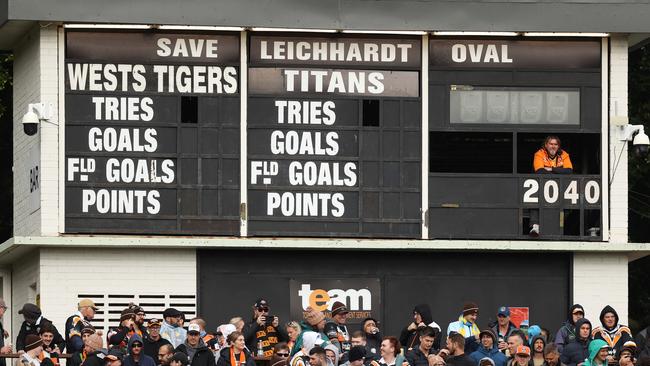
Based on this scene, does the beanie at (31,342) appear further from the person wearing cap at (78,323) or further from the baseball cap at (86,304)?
the baseball cap at (86,304)

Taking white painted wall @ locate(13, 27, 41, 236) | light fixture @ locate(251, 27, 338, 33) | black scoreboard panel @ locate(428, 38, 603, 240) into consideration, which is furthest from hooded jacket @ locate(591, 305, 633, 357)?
white painted wall @ locate(13, 27, 41, 236)

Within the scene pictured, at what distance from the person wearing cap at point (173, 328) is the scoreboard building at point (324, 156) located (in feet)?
8.60

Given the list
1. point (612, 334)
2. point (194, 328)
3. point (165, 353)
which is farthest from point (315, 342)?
point (612, 334)

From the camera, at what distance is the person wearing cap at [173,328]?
32.4 metres

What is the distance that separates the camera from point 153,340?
3159 centimetres

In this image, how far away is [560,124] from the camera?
3619cm

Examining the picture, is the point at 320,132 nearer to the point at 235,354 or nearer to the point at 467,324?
the point at 467,324

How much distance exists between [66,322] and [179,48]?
15.3 ft

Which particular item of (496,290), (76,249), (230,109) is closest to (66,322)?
(76,249)

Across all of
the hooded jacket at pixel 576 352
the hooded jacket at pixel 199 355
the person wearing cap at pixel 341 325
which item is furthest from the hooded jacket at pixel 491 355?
the hooded jacket at pixel 199 355

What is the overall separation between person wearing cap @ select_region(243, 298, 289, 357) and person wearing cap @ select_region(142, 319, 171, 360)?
1.57 metres

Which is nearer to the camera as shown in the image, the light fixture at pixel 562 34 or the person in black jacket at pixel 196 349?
the person in black jacket at pixel 196 349

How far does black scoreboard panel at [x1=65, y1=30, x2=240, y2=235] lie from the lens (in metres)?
35.2

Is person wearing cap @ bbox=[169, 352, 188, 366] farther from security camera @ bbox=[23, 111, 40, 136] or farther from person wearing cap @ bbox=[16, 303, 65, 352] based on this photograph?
security camera @ bbox=[23, 111, 40, 136]
